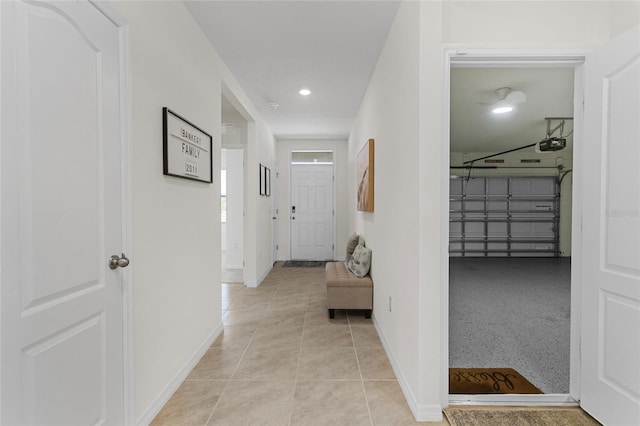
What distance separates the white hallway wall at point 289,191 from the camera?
21.1ft

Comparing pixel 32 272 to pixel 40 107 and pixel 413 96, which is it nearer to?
pixel 40 107

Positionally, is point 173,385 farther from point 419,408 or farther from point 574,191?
point 574,191

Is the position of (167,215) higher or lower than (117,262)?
higher

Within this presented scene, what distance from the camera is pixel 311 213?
654 centimetres

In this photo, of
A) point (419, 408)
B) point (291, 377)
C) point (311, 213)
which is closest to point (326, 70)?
point (291, 377)

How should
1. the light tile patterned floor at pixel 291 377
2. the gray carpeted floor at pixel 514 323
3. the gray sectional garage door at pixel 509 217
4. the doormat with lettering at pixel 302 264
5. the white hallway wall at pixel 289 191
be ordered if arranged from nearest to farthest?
1. the light tile patterned floor at pixel 291 377
2. the gray carpeted floor at pixel 514 323
3. the doormat with lettering at pixel 302 264
4. the white hallway wall at pixel 289 191
5. the gray sectional garage door at pixel 509 217

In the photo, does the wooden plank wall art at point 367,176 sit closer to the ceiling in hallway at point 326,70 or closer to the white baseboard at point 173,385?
the ceiling in hallway at point 326,70

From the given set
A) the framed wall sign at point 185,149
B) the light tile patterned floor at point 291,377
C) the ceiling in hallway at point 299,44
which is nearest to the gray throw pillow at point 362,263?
the light tile patterned floor at point 291,377

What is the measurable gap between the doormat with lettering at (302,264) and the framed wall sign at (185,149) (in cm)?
360

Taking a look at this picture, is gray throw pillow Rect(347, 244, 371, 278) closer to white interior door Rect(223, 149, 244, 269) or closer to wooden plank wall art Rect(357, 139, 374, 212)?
wooden plank wall art Rect(357, 139, 374, 212)

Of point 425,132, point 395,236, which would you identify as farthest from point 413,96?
point 395,236

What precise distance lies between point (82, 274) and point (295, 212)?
5.32 m

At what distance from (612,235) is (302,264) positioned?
495 cm

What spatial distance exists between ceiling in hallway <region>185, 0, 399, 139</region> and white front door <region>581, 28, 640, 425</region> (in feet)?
4.52
